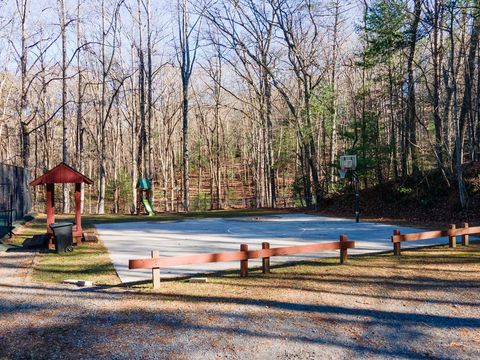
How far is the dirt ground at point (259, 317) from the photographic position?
14.4 feet

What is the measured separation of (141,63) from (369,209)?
17.2 meters

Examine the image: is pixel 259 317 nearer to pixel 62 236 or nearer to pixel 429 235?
pixel 429 235

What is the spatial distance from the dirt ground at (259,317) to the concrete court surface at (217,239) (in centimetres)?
112

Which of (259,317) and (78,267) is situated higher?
(78,267)

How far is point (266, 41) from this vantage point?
28406 mm

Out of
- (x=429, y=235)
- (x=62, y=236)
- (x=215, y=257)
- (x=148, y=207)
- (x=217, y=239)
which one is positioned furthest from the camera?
(x=148, y=207)

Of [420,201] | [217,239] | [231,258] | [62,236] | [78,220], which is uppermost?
[420,201]

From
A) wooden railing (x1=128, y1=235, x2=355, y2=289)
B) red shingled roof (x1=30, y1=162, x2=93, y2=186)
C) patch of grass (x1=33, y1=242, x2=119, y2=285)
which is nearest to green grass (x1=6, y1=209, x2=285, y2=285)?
patch of grass (x1=33, y1=242, x2=119, y2=285)

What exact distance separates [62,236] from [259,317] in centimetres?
652

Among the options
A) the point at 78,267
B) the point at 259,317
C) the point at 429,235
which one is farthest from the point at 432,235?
the point at 78,267

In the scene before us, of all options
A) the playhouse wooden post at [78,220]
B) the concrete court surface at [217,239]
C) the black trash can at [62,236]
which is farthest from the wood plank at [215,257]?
the playhouse wooden post at [78,220]

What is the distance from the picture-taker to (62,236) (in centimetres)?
1000

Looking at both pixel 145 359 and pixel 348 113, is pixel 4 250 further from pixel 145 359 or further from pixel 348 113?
pixel 348 113

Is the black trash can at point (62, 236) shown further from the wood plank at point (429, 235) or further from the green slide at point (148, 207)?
the green slide at point (148, 207)
